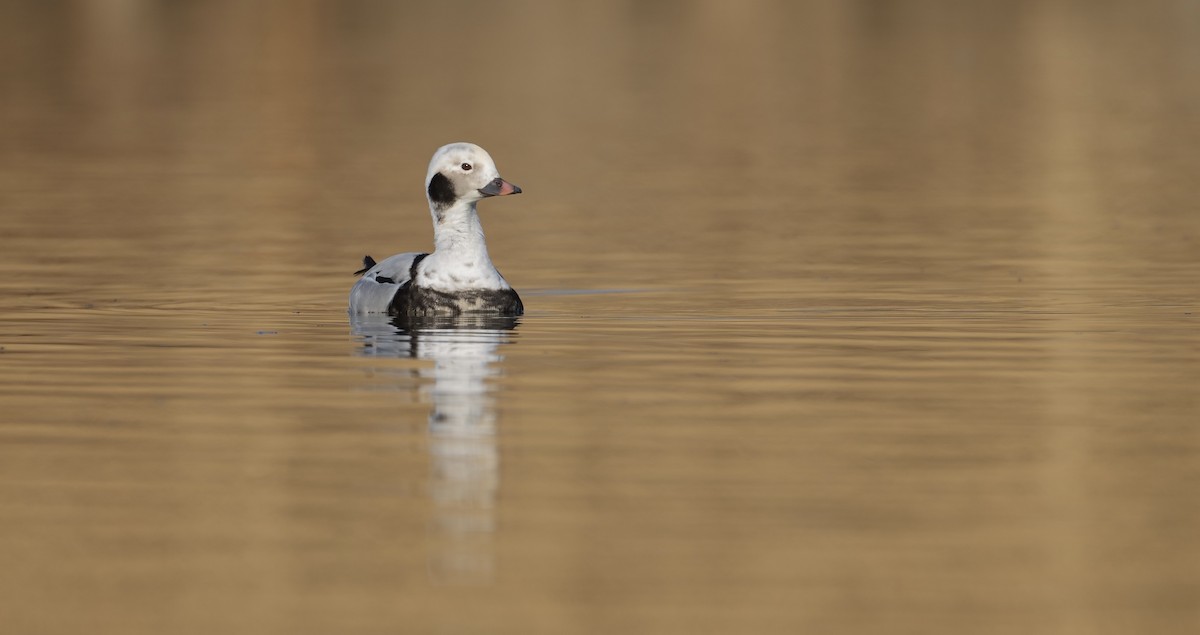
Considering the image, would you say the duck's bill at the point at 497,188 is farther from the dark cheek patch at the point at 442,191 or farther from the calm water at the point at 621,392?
the calm water at the point at 621,392

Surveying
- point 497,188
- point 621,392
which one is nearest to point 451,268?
point 497,188

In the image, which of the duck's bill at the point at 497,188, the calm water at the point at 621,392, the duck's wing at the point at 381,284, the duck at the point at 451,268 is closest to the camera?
the calm water at the point at 621,392

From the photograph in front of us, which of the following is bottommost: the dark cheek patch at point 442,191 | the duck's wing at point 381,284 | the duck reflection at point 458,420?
the duck reflection at point 458,420

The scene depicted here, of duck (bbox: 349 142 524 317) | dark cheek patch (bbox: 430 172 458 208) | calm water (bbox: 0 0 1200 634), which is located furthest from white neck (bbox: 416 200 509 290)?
calm water (bbox: 0 0 1200 634)

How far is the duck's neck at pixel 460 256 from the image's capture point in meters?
18.7

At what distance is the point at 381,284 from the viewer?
19.0 m

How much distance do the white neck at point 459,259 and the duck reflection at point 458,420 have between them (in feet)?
1.03

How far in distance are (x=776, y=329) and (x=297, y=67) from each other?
1912 inches

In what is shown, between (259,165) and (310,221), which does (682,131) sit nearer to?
(259,165)

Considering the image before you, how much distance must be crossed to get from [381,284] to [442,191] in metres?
0.88

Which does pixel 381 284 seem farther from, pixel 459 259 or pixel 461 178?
pixel 461 178

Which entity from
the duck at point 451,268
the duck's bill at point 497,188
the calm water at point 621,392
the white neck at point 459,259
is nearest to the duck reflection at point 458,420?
the calm water at point 621,392

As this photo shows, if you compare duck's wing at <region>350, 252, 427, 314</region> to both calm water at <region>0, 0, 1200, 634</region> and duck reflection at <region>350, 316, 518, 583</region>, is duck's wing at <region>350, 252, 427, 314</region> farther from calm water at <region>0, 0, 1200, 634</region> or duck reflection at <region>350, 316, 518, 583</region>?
calm water at <region>0, 0, 1200, 634</region>

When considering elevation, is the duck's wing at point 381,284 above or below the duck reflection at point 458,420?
above
